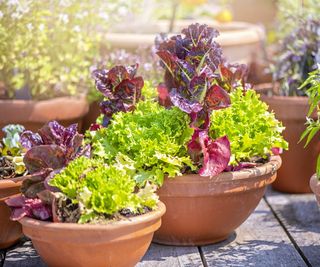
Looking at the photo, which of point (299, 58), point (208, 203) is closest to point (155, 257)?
point (208, 203)

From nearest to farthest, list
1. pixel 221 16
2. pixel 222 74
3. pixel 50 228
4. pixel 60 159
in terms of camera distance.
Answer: pixel 50 228 → pixel 60 159 → pixel 222 74 → pixel 221 16

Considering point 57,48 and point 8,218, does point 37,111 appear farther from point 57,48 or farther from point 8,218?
point 8,218

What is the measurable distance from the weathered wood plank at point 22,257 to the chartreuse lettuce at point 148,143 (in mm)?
547

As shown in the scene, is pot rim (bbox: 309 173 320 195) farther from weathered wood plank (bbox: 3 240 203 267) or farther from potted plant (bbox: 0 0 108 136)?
potted plant (bbox: 0 0 108 136)

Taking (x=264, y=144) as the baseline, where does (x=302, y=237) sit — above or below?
below

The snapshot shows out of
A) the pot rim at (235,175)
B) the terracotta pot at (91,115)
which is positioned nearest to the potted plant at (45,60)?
the terracotta pot at (91,115)

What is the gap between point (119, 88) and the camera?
326 cm

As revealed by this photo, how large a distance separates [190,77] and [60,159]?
70 centimetres

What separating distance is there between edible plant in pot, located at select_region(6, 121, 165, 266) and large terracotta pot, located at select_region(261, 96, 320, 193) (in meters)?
1.45

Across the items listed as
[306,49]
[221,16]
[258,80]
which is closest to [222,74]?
[306,49]

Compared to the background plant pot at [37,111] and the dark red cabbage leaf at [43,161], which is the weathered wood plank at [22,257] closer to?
the dark red cabbage leaf at [43,161]

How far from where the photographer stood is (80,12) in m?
4.40

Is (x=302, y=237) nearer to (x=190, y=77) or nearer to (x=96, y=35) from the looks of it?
(x=190, y=77)

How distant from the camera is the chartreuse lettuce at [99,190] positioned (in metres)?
2.64
